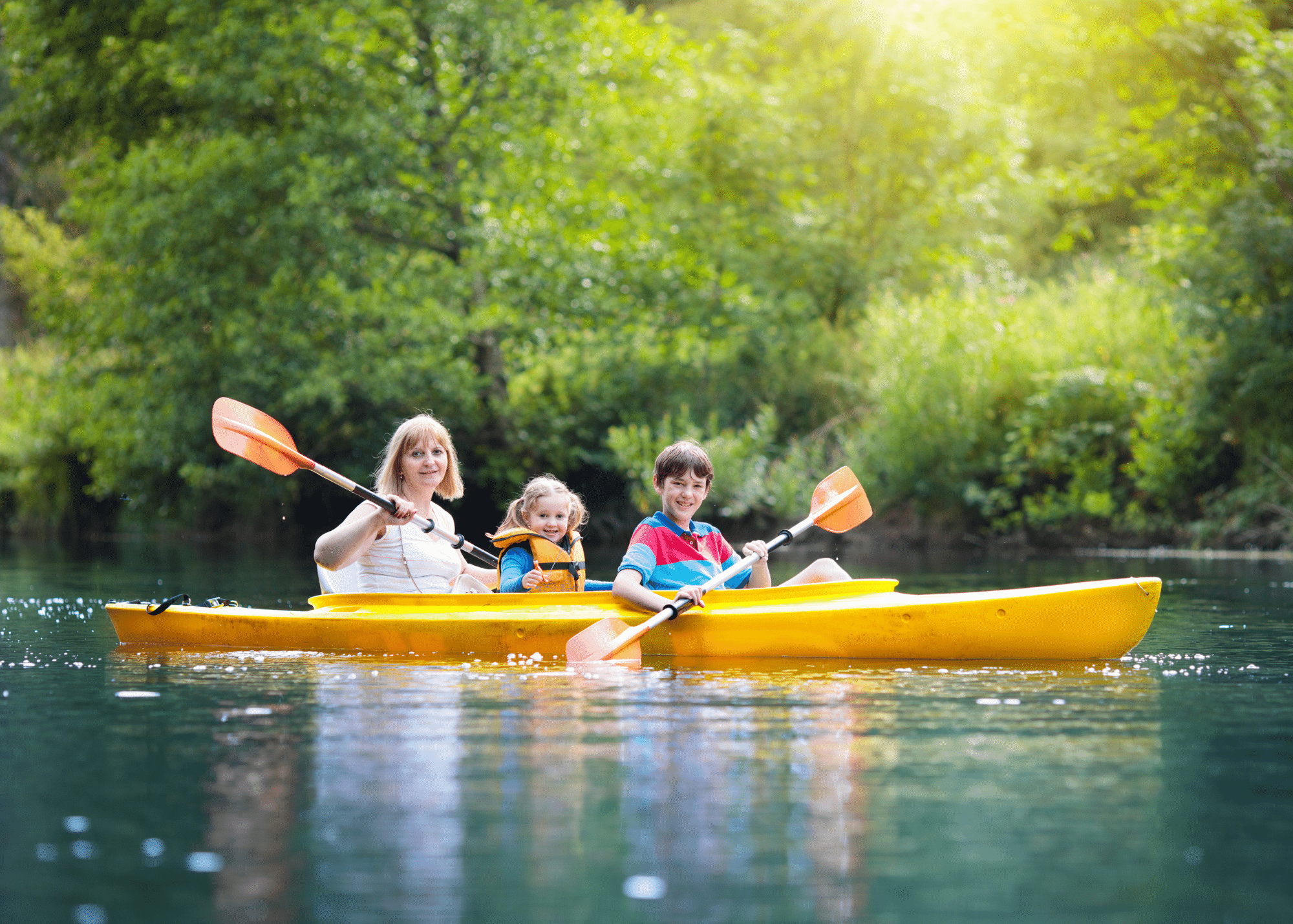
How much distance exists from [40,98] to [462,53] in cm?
537

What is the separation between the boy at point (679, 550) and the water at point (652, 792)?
0.37 meters

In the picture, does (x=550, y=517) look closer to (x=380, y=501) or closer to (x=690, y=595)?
(x=380, y=501)

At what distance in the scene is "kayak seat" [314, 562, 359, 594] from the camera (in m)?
6.81

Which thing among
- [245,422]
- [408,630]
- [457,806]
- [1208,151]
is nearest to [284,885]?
[457,806]

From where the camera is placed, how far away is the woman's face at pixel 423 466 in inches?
257

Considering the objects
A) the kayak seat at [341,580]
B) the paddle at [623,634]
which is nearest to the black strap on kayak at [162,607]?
the kayak seat at [341,580]

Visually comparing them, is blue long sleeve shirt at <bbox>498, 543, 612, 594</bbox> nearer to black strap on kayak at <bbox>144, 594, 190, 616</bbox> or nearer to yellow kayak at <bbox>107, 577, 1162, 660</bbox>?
yellow kayak at <bbox>107, 577, 1162, 660</bbox>

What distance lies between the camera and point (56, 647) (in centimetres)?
659

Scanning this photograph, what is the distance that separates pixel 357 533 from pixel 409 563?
49cm

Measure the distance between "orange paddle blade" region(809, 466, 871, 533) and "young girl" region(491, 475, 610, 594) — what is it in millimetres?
1272

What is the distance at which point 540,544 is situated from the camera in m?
6.59

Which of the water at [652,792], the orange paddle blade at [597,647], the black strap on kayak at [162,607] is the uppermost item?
the black strap on kayak at [162,607]

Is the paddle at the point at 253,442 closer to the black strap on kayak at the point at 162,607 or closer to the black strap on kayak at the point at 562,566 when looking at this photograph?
the black strap on kayak at the point at 562,566

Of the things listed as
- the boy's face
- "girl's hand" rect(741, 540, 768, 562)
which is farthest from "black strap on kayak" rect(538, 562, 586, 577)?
"girl's hand" rect(741, 540, 768, 562)
